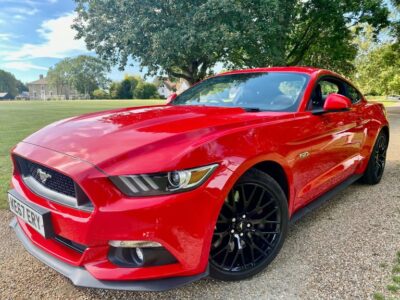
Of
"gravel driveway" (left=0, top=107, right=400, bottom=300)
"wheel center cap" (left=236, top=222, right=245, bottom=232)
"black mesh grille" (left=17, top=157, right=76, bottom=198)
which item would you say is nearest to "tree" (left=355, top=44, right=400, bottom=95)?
"gravel driveway" (left=0, top=107, right=400, bottom=300)

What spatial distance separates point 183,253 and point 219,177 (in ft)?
1.59

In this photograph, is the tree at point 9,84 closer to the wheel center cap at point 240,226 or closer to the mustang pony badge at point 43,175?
the mustang pony badge at point 43,175

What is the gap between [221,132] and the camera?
2.10 meters

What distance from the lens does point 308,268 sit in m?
2.52

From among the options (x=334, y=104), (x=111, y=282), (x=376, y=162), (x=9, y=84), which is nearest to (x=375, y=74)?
(x=376, y=162)

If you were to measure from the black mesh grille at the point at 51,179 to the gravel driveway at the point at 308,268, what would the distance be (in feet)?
2.59

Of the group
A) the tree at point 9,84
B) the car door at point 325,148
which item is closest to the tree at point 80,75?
the tree at point 9,84

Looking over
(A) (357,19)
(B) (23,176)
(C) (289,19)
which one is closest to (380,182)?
(B) (23,176)

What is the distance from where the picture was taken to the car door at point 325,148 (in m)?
2.82

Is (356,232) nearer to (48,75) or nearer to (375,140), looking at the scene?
(375,140)

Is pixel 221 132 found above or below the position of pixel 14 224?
above

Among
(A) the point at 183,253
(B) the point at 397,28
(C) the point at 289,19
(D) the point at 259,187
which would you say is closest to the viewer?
(A) the point at 183,253

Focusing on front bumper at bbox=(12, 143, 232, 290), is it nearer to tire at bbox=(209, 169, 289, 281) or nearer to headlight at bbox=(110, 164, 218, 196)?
headlight at bbox=(110, 164, 218, 196)

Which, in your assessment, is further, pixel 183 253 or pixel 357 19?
pixel 357 19
